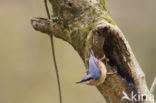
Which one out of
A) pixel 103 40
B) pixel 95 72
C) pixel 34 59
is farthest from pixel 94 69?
pixel 34 59

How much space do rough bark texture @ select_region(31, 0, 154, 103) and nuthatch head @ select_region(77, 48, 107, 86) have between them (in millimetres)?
63

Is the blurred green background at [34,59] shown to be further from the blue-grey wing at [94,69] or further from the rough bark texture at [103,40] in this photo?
the blue-grey wing at [94,69]

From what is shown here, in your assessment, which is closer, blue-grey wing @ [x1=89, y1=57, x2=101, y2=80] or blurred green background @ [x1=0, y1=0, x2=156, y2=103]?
blue-grey wing @ [x1=89, y1=57, x2=101, y2=80]

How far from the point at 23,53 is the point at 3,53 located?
0.23 meters

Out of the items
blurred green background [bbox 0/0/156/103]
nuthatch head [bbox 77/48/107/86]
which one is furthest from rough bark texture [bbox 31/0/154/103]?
blurred green background [bbox 0/0/156/103]

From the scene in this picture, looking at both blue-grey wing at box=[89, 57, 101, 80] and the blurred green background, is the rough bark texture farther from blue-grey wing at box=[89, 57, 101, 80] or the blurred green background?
the blurred green background

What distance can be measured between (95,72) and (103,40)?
0.55ft

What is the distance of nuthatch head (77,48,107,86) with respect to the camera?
4.38ft

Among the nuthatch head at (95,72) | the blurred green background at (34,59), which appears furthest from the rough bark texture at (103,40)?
the blurred green background at (34,59)

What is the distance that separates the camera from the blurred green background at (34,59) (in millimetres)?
3342

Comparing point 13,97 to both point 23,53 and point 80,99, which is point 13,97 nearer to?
point 23,53

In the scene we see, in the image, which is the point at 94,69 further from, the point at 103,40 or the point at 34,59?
the point at 34,59

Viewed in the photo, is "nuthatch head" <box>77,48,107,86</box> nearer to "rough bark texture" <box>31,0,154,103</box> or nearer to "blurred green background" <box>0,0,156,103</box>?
"rough bark texture" <box>31,0,154,103</box>

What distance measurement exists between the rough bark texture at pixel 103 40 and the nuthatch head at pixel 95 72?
63 mm
